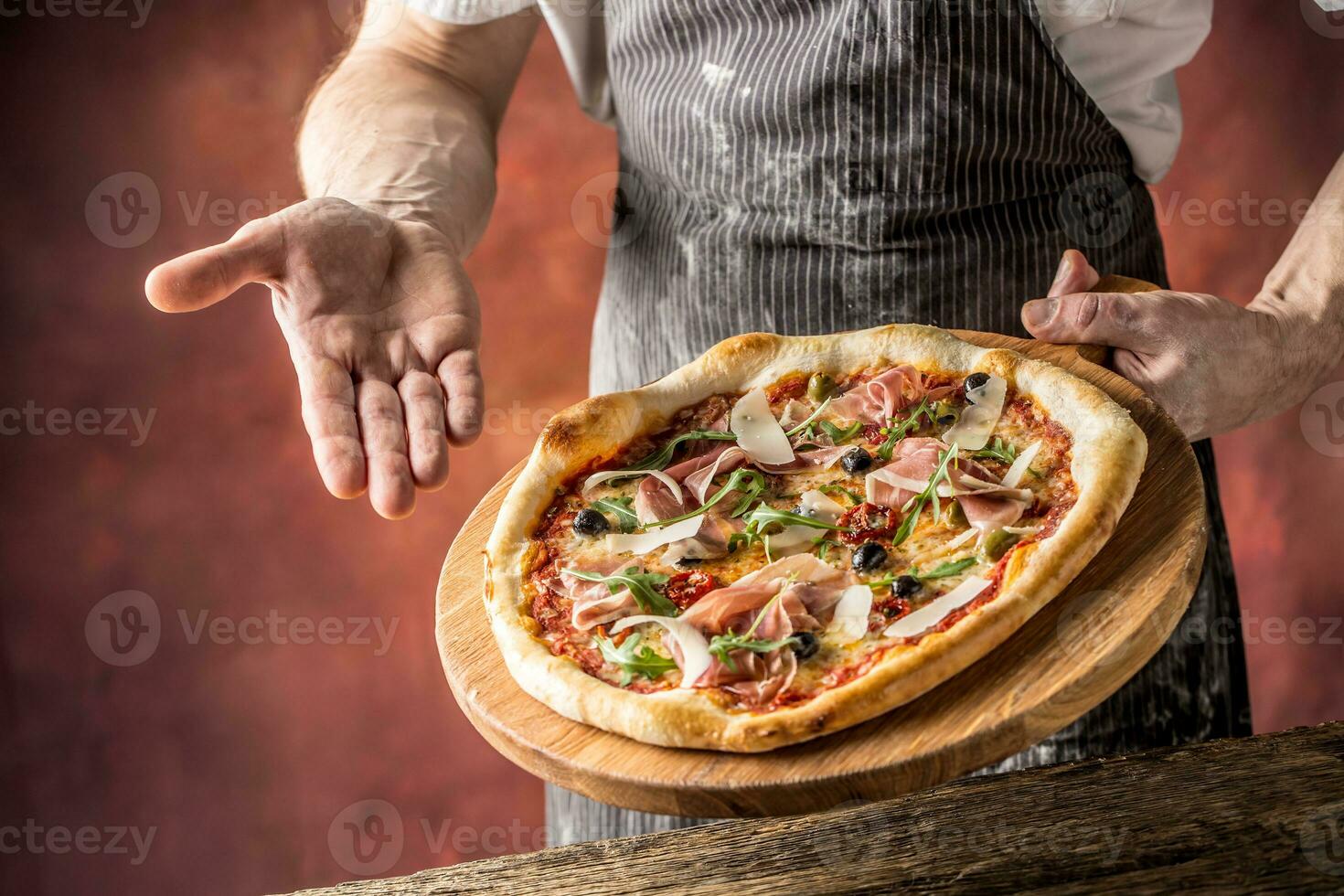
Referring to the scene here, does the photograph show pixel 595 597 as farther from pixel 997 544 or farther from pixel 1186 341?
pixel 1186 341

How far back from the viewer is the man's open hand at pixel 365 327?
2.02 m

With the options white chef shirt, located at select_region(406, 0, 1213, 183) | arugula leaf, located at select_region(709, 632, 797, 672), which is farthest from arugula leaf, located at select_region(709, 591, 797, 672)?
white chef shirt, located at select_region(406, 0, 1213, 183)

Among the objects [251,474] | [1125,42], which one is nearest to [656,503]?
[1125,42]

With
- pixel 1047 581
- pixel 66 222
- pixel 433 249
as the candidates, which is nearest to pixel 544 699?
pixel 1047 581

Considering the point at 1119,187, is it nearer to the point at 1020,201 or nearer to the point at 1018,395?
the point at 1020,201

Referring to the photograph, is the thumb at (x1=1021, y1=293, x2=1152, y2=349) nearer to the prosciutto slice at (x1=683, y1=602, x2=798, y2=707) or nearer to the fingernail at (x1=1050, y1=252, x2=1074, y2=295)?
the fingernail at (x1=1050, y1=252, x2=1074, y2=295)

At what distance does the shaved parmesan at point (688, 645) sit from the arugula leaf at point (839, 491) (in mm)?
426

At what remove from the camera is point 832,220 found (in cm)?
257

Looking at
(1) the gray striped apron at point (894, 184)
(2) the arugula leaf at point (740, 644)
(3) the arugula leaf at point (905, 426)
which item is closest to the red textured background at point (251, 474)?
(1) the gray striped apron at point (894, 184)

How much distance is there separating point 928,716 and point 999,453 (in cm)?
67

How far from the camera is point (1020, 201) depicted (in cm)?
259

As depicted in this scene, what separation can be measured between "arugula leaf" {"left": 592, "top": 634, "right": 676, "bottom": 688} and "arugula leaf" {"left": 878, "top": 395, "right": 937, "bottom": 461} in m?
0.63

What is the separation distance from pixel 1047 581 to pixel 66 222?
335cm

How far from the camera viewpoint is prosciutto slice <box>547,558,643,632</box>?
1.90m
